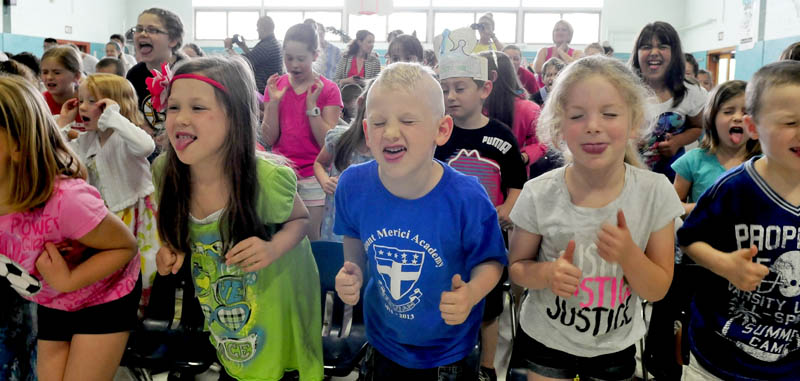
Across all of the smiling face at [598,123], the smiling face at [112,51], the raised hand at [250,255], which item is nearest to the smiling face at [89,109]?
the raised hand at [250,255]

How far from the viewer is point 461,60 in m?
2.47

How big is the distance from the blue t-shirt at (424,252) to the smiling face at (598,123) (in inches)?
11.4

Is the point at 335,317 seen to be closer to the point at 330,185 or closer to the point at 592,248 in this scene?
the point at 330,185

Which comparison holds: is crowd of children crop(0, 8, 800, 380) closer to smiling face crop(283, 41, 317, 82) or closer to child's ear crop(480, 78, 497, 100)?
child's ear crop(480, 78, 497, 100)

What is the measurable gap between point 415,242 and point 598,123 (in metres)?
0.57

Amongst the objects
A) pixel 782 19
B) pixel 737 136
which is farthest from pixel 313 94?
pixel 782 19

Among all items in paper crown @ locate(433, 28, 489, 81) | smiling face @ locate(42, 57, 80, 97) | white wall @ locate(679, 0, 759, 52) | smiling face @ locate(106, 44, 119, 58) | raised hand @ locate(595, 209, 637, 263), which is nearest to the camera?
raised hand @ locate(595, 209, 637, 263)

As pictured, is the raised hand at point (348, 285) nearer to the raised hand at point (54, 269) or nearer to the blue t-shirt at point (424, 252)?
the blue t-shirt at point (424, 252)

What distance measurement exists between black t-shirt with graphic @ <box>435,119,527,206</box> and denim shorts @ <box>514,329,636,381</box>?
0.84m

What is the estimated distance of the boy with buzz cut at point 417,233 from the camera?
1.51 metres

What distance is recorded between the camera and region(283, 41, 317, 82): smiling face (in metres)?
3.34

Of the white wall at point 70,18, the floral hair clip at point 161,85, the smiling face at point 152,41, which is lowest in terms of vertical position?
the floral hair clip at point 161,85

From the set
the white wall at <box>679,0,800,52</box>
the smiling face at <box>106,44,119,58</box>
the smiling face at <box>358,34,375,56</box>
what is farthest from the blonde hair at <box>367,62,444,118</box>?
the white wall at <box>679,0,800,52</box>

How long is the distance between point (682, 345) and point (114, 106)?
2.45m
